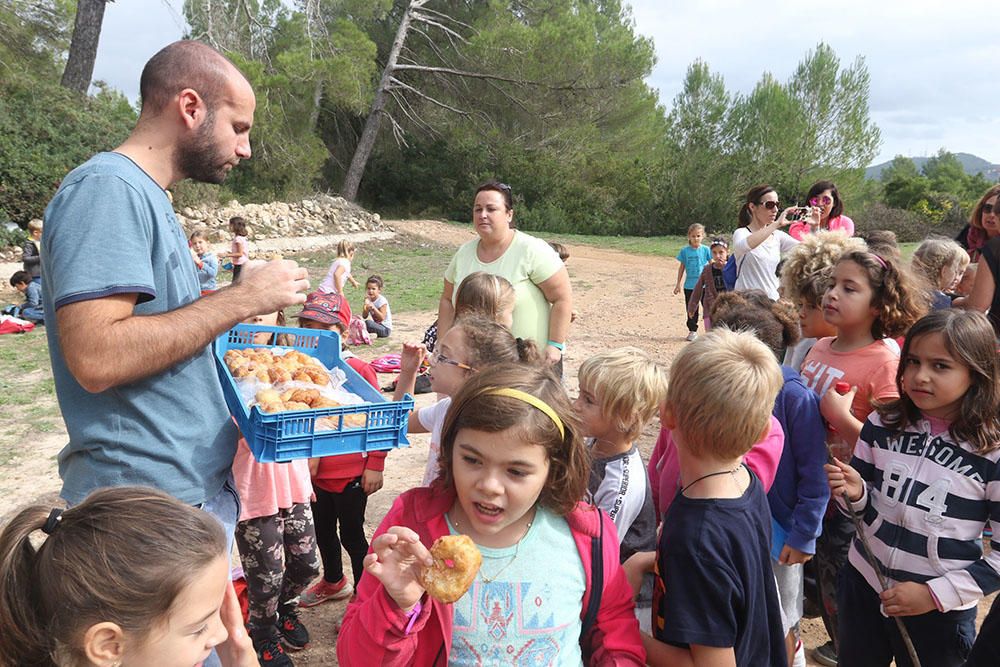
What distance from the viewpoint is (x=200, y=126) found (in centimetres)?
215

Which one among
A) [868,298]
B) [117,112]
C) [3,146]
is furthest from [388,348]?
[117,112]

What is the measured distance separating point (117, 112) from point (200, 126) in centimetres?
2248

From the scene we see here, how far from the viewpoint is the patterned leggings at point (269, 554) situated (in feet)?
10.0

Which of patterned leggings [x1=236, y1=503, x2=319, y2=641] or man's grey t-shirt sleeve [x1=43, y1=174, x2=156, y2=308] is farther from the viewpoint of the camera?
patterned leggings [x1=236, y1=503, x2=319, y2=641]

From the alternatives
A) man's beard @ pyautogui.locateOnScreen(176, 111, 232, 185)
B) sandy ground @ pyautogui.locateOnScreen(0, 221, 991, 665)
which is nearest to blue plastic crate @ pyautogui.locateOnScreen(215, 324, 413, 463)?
sandy ground @ pyautogui.locateOnScreen(0, 221, 991, 665)

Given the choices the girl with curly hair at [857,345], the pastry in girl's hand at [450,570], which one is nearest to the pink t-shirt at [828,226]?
the girl with curly hair at [857,345]

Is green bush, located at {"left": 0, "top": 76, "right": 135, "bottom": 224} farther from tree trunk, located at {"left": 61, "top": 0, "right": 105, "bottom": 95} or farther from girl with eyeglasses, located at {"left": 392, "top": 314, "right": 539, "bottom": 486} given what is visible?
girl with eyeglasses, located at {"left": 392, "top": 314, "right": 539, "bottom": 486}

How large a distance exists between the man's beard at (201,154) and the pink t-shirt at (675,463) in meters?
1.80

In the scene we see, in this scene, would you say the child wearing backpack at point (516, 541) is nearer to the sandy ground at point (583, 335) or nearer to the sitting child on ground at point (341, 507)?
the sandy ground at point (583, 335)

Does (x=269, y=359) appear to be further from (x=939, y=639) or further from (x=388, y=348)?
(x=388, y=348)

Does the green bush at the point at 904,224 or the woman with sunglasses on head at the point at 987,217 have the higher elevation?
the green bush at the point at 904,224

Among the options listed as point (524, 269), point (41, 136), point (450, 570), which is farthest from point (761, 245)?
point (41, 136)

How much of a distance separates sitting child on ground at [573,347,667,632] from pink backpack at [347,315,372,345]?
7364 millimetres

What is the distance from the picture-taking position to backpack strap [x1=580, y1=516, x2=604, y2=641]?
186 cm
